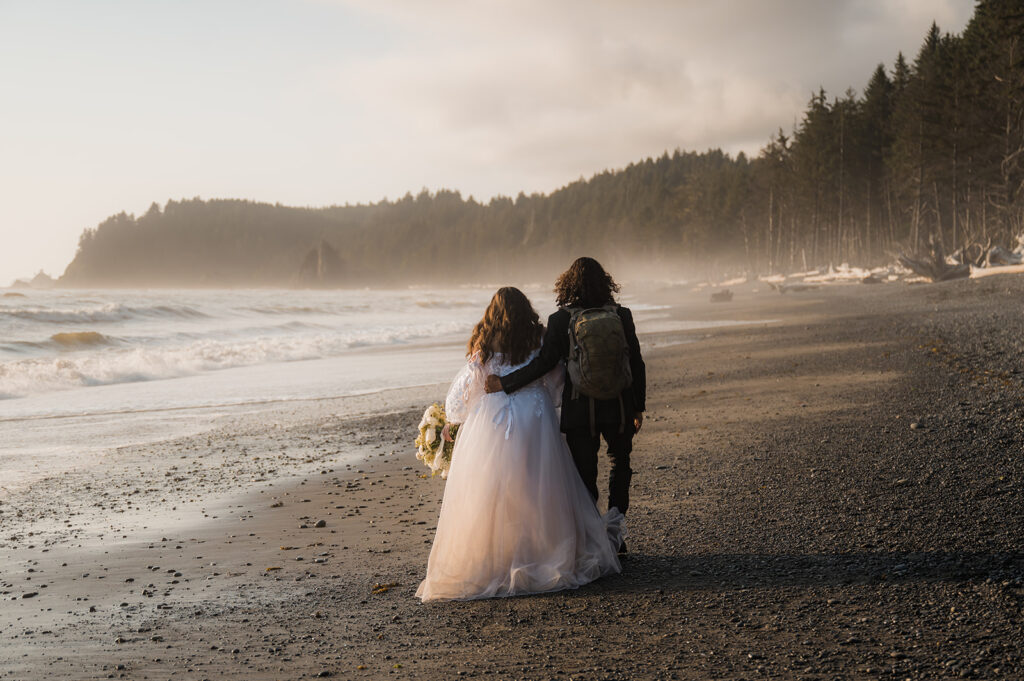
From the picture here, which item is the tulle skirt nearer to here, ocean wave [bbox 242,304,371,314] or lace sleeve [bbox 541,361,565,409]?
lace sleeve [bbox 541,361,565,409]

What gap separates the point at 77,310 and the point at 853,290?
35592 mm

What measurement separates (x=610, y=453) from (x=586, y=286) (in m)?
1.14

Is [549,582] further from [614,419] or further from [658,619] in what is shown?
[614,419]

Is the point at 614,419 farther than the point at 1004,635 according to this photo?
Yes

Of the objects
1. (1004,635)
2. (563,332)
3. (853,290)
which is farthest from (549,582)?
(853,290)

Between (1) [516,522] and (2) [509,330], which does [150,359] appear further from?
(1) [516,522]

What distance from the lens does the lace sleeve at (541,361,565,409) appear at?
518cm

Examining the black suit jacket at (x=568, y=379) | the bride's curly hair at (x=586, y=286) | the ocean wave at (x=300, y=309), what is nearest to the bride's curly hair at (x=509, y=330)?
the black suit jacket at (x=568, y=379)

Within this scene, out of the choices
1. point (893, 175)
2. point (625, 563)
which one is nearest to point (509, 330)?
point (625, 563)

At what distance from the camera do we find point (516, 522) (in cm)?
487

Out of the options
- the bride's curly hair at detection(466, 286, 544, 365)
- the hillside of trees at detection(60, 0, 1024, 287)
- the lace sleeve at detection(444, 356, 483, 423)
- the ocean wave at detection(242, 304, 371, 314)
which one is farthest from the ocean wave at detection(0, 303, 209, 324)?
the hillside of trees at detection(60, 0, 1024, 287)

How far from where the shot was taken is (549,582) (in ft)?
15.7

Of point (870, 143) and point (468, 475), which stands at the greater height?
point (870, 143)

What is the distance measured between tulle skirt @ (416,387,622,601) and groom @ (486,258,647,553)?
0.61 ft
